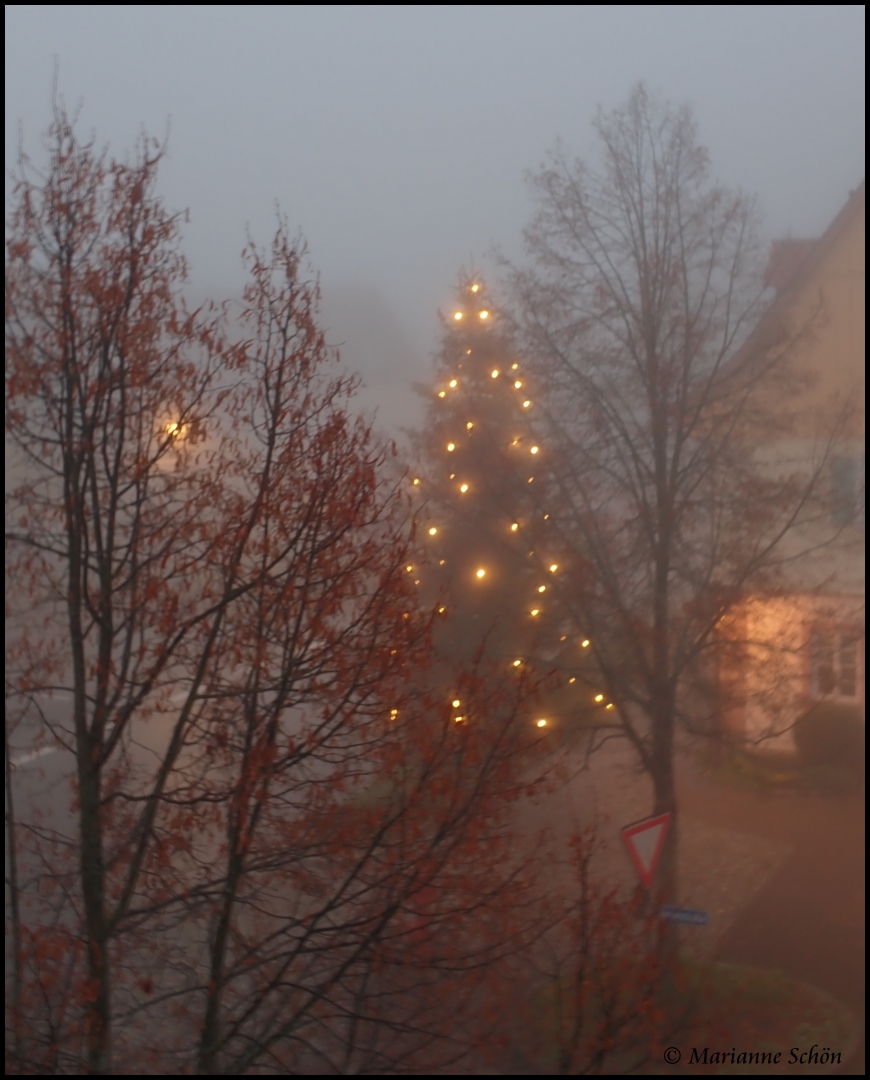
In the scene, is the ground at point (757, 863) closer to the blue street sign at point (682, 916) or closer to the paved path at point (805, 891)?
the paved path at point (805, 891)

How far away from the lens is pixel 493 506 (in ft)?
27.2

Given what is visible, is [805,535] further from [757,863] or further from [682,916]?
[757,863]

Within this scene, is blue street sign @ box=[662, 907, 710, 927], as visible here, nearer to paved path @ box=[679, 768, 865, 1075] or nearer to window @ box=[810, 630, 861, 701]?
paved path @ box=[679, 768, 865, 1075]

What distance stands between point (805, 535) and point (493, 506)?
2.64 meters

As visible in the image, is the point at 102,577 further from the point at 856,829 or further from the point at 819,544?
the point at 856,829

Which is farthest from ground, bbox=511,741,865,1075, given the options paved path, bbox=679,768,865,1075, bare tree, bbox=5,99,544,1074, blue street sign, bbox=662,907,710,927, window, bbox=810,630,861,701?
bare tree, bbox=5,99,544,1074

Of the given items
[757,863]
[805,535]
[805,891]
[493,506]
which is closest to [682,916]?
[805,535]

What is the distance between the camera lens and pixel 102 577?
444 centimetres

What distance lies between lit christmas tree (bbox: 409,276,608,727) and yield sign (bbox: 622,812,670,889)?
1.72 metres

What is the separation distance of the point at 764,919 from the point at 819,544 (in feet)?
11.7

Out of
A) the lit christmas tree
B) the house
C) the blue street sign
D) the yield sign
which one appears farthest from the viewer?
the lit christmas tree

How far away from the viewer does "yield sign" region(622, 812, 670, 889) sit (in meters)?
5.66

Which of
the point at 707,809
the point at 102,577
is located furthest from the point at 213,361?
the point at 707,809

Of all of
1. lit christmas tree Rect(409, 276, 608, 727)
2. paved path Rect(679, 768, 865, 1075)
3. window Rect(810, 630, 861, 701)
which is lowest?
paved path Rect(679, 768, 865, 1075)
